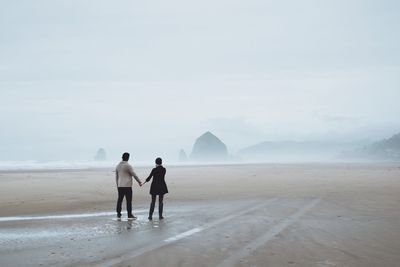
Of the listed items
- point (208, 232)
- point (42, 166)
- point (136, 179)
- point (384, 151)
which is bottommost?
point (208, 232)

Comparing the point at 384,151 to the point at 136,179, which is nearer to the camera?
the point at 136,179

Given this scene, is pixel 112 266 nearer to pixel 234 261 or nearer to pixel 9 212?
pixel 234 261

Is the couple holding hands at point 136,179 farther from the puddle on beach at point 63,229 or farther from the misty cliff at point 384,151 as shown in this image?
the misty cliff at point 384,151

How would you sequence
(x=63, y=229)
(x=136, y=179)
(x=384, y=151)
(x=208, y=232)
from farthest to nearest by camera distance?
(x=384, y=151) → (x=136, y=179) → (x=63, y=229) → (x=208, y=232)

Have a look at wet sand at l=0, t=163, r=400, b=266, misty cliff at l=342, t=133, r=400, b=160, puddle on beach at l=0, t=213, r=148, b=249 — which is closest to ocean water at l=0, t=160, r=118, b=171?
wet sand at l=0, t=163, r=400, b=266

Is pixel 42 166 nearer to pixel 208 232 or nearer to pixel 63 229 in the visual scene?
pixel 63 229

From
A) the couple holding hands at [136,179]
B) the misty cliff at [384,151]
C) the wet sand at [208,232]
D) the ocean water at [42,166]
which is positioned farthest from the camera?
the misty cliff at [384,151]

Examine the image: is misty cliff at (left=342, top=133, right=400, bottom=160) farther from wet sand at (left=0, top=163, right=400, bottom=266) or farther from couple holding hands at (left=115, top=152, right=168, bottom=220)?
couple holding hands at (left=115, top=152, right=168, bottom=220)

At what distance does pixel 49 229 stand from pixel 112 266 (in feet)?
17.5

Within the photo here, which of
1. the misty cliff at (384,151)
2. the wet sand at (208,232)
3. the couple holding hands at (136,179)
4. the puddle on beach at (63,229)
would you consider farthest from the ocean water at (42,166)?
the misty cliff at (384,151)

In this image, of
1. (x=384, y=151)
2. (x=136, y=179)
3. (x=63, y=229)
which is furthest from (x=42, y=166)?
(x=384, y=151)

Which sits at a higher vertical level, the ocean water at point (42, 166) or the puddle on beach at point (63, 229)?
the ocean water at point (42, 166)

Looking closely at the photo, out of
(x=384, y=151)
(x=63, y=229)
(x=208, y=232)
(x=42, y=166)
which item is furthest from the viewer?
(x=384, y=151)

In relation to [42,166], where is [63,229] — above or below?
below
